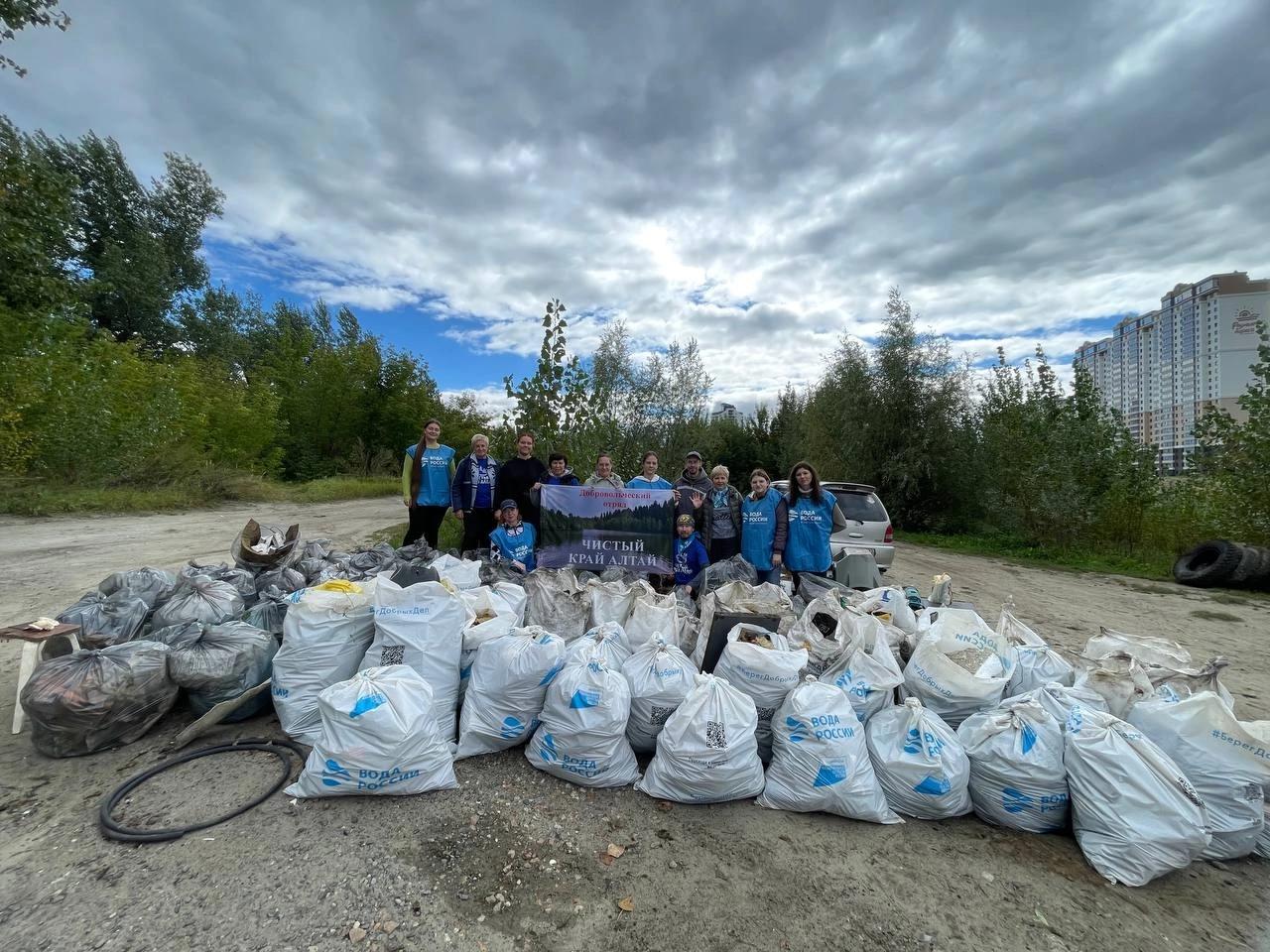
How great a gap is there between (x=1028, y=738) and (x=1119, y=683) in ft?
2.62

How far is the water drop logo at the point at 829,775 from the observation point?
2486 millimetres

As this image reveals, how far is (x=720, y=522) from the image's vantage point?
5.07 metres

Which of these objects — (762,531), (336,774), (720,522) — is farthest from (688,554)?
(336,774)

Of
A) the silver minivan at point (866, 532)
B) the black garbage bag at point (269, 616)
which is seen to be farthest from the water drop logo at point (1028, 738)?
the silver minivan at point (866, 532)

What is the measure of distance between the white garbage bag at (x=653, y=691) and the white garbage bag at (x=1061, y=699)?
1.52 m

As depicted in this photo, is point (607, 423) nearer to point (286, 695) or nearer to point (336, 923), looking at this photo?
point (286, 695)

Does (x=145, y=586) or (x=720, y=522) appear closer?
(x=145, y=586)

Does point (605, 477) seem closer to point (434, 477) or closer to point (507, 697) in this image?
point (434, 477)

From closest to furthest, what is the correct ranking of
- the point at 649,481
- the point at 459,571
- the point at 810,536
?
the point at 459,571
the point at 810,536
the point at 649,481

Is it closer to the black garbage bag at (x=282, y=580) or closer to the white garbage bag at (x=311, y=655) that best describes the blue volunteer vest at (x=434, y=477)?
the black garbage bag at (x=282, y=580)

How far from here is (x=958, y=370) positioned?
14.3m

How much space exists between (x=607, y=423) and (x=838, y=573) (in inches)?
162

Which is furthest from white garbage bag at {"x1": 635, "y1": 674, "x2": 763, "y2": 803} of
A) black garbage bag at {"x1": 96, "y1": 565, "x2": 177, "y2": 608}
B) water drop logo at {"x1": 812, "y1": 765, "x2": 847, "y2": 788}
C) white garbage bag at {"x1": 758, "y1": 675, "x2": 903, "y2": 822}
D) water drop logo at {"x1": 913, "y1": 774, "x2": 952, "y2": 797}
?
black garbage bag at {"x1": 96, "y1": 565, "x2": 177, "y2": 608}

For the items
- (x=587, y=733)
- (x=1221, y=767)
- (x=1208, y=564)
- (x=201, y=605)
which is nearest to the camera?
(x=1221, y=767)
